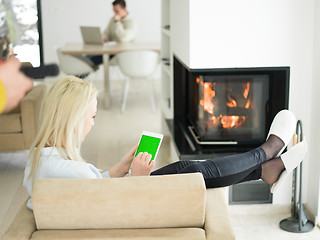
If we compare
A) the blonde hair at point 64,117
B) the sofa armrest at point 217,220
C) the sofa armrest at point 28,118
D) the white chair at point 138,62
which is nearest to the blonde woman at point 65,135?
the blonde hair at point 64,117

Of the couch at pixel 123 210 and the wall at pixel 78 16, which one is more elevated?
the wall at pixel 78 16

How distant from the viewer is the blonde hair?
201cm

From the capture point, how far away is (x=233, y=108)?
3.42m

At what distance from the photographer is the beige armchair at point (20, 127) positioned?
430 centimetres

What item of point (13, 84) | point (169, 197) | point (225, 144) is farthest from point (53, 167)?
point (225, 144)

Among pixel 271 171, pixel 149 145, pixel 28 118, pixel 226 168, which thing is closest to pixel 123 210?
pixel 149 145

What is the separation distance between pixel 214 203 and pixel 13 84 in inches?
42.6

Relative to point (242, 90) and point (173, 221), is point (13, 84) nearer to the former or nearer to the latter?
point (173, 221)

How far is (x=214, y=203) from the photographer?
1.95 metres

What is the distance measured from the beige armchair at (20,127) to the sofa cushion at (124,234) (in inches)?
103

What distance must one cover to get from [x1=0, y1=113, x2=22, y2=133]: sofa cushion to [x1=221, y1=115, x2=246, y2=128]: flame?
1746 millimetres

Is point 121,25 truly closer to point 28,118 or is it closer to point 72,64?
point 72,64

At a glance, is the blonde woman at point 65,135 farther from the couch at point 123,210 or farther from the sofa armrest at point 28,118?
the sofa armrest at point 28,118

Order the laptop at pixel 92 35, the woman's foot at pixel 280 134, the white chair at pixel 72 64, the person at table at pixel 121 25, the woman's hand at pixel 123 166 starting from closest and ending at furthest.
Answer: the woman's hand at pixel 123 166 < the woman's foot at pixel 280 134 < the white chair at pixel 72 64 < the laptop at pixel 92 35 < the person at table at pixel 121 25
